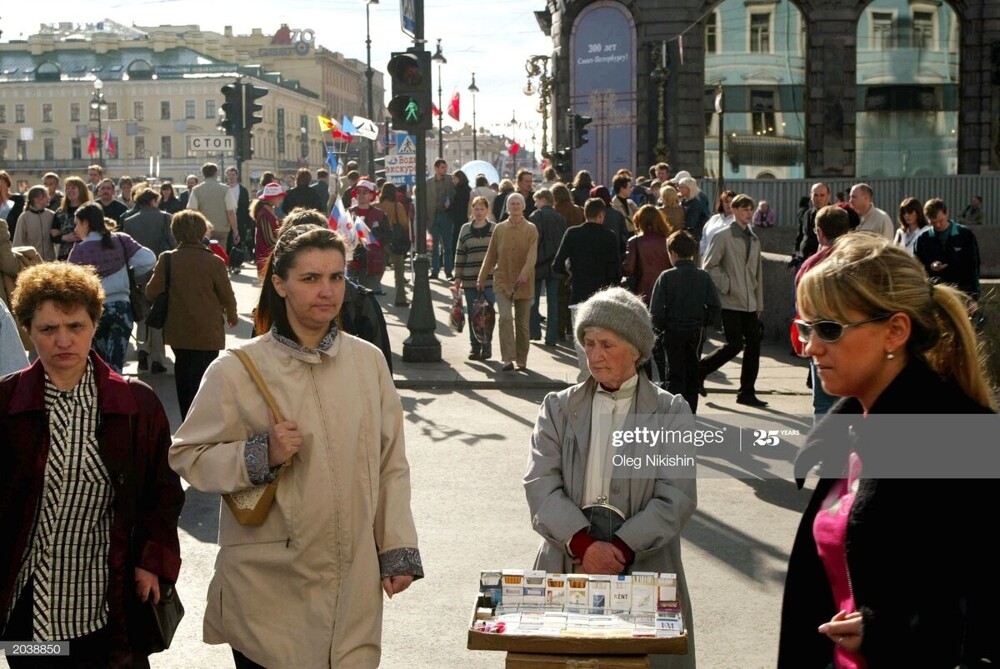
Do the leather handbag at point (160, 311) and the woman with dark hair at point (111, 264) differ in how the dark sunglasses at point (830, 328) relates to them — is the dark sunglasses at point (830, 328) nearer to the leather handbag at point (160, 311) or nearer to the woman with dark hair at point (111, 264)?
the leather handbag at point (160, 311)

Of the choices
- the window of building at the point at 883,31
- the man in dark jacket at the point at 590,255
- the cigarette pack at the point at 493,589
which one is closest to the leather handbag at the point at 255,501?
the cigarette pack at the point at 493,589

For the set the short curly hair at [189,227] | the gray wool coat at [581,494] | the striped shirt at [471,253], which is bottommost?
the gray wool coat at [581,494]

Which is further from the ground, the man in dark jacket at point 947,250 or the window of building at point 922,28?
the window of building at point 922,28

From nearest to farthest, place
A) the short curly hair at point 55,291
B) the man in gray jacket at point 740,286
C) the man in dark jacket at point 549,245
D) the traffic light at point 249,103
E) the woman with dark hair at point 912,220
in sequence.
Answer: the short curly hair at point 55,291
the man in gray jacket at point 740,286
the woman with dark hair at point 912,220
the man in dark jacket at point 549,245
the traffic light at point 249,103

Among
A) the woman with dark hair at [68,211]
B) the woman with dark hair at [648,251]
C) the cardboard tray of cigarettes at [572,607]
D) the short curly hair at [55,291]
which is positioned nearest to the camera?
the cardboard tray of cigarettes at [572,607]

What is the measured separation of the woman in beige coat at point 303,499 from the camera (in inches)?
146

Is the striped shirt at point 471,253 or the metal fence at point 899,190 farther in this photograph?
the metal fence at point 899,190

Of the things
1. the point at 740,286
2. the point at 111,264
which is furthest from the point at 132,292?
the point at 740,286

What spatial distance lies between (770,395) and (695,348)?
2.69 metres

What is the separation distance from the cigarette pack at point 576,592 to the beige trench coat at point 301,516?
479 millimetres

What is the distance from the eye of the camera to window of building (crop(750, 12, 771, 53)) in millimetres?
35281

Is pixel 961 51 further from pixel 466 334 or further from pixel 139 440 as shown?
pixel 139 440

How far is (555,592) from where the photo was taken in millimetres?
3752

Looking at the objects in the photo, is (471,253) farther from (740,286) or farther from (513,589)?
(513,589)
